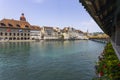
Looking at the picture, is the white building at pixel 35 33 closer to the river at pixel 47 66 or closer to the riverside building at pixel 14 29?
the riverside building at pixel 14 29

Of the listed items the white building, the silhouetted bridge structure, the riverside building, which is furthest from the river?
the white building

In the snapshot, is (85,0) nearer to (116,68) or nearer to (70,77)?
(116,68)

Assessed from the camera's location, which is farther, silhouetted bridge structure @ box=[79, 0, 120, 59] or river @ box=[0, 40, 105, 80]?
river @ box=[0, 40, 105, 80]

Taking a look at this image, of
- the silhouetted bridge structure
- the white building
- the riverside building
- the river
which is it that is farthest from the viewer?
the white building

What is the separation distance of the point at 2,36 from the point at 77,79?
128 m

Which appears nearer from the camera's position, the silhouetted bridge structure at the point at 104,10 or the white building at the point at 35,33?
the silhouetted bridge structure at the point at 104,10

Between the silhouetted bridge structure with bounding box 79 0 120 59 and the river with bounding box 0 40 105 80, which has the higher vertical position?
the silhouetted bridge structure with bounding box 79 0 120 59

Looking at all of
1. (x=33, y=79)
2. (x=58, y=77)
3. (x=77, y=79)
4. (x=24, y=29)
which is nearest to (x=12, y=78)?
(x=33, y=79)

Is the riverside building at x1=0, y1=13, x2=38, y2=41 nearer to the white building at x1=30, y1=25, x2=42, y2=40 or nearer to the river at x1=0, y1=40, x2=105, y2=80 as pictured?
the white building at x1=30, y1=25, x2=42, y2=40

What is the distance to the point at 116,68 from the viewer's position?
9.67 m

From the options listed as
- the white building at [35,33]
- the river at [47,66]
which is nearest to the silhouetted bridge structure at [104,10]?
the river at [47,66]

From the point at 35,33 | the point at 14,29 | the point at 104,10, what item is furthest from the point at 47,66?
the point at 35,33

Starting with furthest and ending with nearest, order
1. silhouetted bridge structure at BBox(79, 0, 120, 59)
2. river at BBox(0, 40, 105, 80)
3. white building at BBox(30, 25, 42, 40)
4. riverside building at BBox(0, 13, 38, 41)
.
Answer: white building at BBox(30, 25, 42, 40) → riverside building at BBox(0, 13, 38, 41) → river at BBox(0, 40, 105, 80) → silhouetted bridge structure at BBox(79, 0, 120, 59)

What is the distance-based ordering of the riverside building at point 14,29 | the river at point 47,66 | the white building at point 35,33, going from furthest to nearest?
1. the white building at point 35,33
2. the riverside building at point 14,29
3. the river at point 47,66
